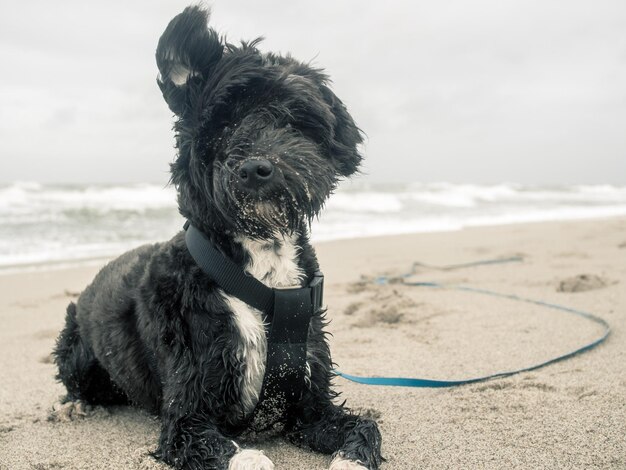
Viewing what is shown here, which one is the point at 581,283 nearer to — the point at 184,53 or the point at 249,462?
the point at 249,462

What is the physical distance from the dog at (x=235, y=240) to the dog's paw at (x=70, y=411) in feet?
3.12

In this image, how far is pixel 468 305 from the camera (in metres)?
6.29

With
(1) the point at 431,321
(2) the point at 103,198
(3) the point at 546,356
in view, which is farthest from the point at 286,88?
(2) the point at 103,198

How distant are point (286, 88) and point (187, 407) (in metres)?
1.52

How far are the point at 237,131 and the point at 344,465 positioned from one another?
152cm

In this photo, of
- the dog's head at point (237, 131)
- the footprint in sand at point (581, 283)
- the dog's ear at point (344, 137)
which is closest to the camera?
the dog's head at point (237, 131)

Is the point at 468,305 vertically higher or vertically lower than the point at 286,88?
lower

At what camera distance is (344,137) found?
3.08 metres

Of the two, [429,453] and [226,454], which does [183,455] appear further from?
[429,453]

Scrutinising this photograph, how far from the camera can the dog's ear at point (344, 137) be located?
9.92ft

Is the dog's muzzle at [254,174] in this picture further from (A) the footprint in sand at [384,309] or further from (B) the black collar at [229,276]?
(A) the footprint in sand at [384,309]

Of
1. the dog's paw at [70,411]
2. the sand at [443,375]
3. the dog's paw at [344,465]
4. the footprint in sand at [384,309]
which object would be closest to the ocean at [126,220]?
the footprint in sand at [384,309]

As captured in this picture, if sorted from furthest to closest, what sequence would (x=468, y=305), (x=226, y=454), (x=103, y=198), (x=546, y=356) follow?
(x=103, y=198) → (x=468, y=305) → (x=546, y=356) → (x=226, y=454)

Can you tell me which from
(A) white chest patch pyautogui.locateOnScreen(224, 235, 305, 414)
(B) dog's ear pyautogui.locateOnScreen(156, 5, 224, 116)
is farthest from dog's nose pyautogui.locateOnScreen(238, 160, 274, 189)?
(B) dog's ear pyautogui.locateOnScreen(156, 5, 224, 116)
